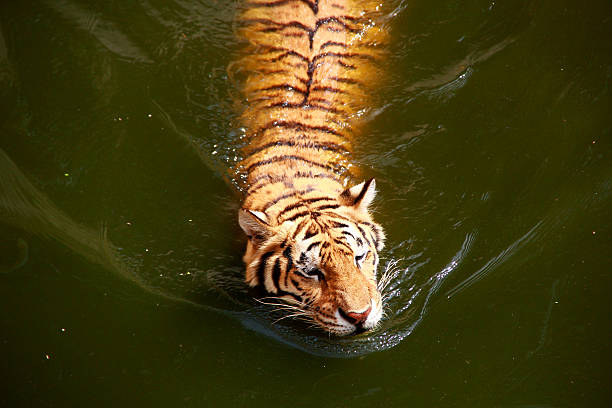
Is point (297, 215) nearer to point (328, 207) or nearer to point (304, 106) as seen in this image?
point (328, 207)

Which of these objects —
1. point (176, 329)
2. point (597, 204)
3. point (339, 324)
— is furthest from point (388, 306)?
point (597, 204)

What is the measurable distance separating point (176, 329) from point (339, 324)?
0.95m

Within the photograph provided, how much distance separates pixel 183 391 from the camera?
3.03 m

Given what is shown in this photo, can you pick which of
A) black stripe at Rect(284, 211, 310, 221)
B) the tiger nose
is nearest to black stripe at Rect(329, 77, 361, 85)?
black stripe at Rect(284, 211, 310, 221)

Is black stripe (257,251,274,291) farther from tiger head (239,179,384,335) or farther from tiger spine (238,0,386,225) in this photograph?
tiger spine (238,0,386,225)

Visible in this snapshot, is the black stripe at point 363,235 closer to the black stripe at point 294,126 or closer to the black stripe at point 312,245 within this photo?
the black stripe at point 312,245

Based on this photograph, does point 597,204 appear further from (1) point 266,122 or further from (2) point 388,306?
(1) point 266,122

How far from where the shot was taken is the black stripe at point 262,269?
117 inches

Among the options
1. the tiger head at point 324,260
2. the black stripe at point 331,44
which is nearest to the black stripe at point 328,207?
the tiger head at point 324,260

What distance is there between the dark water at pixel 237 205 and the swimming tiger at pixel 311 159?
199 mm

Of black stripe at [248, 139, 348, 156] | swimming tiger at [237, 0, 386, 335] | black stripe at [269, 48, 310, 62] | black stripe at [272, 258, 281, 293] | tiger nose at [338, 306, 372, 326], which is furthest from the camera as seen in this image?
black stripe at [269, 48, 310, 62]

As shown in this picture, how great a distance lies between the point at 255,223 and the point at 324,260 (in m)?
0.37

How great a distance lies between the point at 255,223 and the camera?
9.39 feet

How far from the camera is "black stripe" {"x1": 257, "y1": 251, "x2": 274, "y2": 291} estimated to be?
9.74 ft
